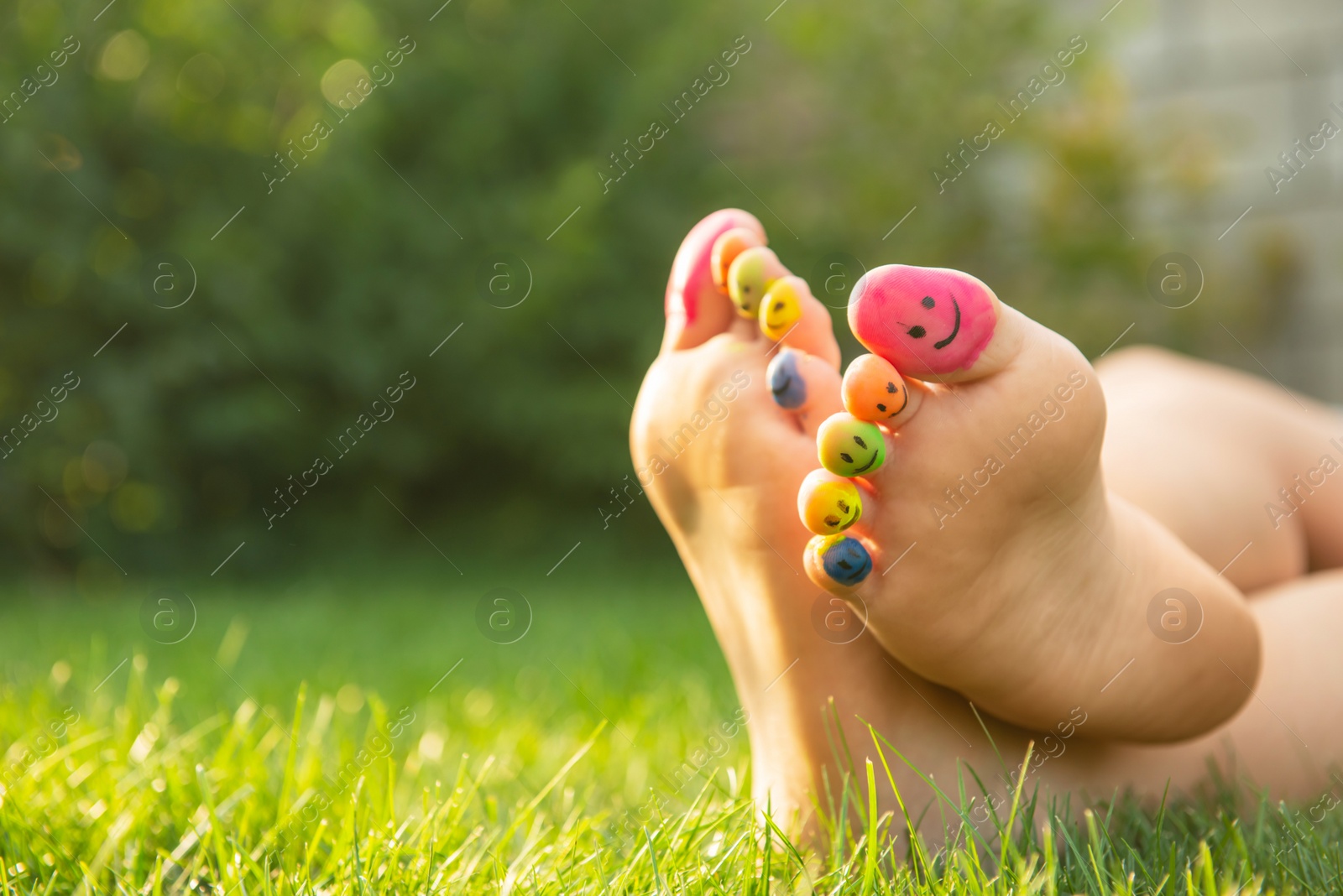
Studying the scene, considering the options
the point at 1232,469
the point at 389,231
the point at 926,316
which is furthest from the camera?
the point at 389,231

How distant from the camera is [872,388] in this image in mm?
779

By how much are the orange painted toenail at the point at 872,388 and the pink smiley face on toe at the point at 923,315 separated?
2 centimetres

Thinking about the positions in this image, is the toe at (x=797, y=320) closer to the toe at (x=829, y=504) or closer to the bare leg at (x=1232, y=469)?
the toe at (x=829, y=504)

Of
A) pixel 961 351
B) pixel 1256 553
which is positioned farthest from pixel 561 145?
pixel 961 351

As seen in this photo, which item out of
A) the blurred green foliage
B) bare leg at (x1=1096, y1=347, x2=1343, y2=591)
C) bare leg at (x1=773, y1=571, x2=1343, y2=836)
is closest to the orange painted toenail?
bare leg at (x1=773, y1=571, x2=1343, y2=836)

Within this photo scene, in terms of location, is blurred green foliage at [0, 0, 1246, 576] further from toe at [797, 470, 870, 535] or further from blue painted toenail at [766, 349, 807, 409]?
toe at [797, 470, 870, 535]

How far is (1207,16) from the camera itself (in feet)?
17.9

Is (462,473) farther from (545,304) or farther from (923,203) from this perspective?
(923,203)

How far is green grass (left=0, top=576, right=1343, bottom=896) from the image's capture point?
0.81 metres

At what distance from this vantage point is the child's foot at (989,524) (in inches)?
30.6

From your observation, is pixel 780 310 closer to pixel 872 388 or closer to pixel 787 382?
pixel 787 382

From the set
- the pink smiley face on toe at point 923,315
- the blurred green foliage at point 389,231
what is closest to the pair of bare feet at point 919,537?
the pink smiley face on toe at point 923,315

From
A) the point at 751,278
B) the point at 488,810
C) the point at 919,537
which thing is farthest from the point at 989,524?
the point at 488,810

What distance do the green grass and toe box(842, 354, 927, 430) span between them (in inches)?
10.6
